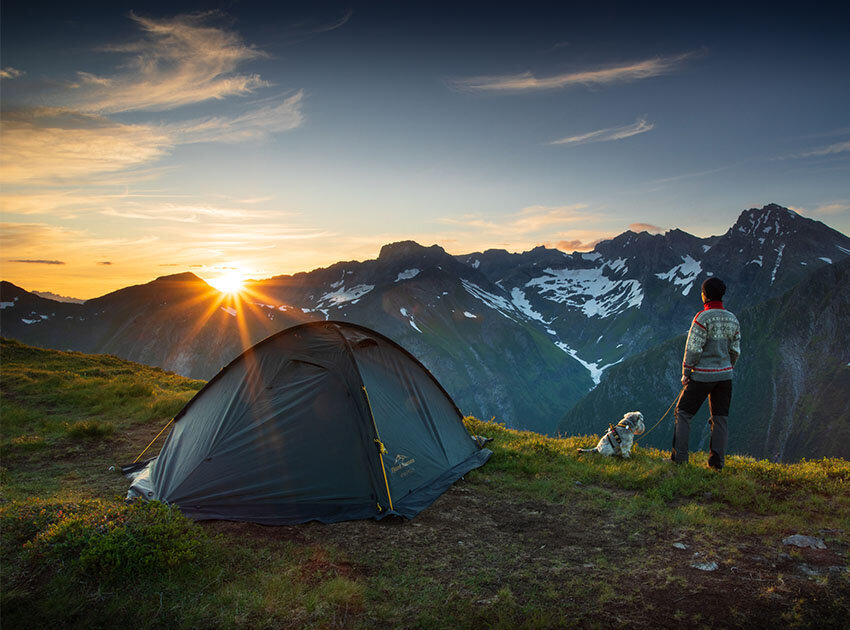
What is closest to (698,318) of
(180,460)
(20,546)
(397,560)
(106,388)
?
(397,560)

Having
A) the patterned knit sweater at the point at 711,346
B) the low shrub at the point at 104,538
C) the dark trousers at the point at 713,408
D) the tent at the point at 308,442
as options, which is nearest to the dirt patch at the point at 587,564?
the tent at the point at 308,442

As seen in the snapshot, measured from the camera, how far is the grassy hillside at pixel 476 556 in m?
5.52

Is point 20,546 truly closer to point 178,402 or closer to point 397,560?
point 397,560

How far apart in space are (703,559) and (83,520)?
9267mm

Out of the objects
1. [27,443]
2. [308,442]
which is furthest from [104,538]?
[27,443]

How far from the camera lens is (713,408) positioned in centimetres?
Result: 1038

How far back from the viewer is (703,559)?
6895mm

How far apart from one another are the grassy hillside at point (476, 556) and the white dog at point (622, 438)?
3.10 ft

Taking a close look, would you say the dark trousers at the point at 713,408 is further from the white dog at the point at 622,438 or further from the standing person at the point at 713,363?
the white dog at the point at 622,438

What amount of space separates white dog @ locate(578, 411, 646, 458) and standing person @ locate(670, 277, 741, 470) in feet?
4.92

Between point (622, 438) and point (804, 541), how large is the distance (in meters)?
4.90

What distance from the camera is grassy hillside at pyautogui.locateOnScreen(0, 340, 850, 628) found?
18.1 feet

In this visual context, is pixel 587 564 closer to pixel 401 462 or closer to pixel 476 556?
pixel 476 556

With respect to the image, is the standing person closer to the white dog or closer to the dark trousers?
the dark trousers
